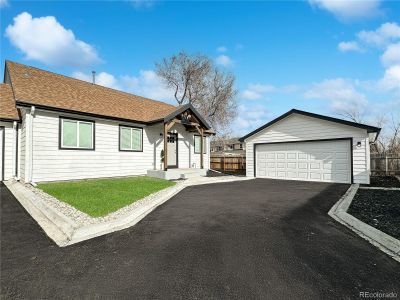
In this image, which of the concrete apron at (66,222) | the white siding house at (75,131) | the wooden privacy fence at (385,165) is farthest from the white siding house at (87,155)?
the wooden privacy fence at (385,165)

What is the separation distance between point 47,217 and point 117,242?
2660 millimetres

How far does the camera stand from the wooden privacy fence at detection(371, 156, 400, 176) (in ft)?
53.5

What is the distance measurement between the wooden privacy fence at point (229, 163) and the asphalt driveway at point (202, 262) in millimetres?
16765

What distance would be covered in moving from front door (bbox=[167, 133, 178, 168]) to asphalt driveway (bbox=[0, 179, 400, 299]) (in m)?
10.4

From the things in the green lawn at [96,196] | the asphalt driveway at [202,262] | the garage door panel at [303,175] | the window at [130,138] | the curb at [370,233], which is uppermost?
Answer: the window at [130,138]

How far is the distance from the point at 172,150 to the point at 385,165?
14777mm

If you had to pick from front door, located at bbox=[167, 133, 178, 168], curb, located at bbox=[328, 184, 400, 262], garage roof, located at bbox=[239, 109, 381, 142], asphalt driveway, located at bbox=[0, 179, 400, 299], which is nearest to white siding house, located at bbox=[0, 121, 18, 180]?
asphalt driveway, located at bbox=[0, 179, 400, 299]

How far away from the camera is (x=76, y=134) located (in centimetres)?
1141

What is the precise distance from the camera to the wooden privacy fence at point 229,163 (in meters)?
22.6

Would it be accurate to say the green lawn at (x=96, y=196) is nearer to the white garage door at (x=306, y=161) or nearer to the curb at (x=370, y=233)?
the curb at (x=370, y=233)

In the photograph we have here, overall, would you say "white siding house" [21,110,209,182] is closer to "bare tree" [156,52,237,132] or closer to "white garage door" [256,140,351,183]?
"white garage door" [256,140,351,183]

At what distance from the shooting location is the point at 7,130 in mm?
11578

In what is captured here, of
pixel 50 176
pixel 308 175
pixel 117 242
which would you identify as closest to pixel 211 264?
pixel 117 242

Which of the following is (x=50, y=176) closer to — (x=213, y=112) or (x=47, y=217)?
(x=47, y=217)
